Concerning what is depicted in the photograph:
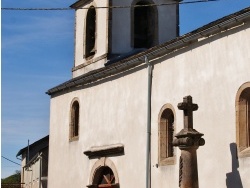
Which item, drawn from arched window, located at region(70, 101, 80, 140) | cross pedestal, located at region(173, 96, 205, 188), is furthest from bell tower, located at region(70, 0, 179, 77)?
cross pedestal, located at region(173, 96, 205, 188)

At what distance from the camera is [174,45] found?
15.5m

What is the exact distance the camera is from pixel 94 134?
1928 centimetres

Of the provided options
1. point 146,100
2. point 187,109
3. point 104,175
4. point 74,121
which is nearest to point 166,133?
point 146,100

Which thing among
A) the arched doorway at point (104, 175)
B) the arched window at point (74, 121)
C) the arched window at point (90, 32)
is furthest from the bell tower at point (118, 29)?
the arched doorway at point (104, 175)

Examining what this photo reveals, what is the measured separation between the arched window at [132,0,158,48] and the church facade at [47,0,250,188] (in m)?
0.04

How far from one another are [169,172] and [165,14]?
876 centimetres

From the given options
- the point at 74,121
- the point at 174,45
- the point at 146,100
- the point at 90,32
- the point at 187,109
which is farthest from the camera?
the point at 90,32

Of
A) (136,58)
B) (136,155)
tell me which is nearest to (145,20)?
(136,58)

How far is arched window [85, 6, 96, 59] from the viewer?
905 inches

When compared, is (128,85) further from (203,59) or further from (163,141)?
(203,59)

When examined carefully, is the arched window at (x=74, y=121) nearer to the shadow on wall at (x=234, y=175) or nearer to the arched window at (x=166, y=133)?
the arched window at (x=166, y=133)

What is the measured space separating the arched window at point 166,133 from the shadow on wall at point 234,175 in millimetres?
2773

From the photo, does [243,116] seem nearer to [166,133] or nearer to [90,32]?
[166,133]

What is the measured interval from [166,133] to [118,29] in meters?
6.98
